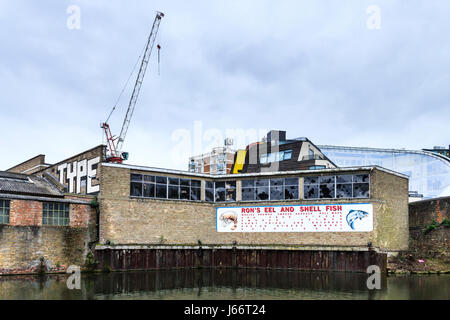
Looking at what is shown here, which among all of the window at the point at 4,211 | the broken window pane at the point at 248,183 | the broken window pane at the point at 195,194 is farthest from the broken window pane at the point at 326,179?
the window at the point at 4,211

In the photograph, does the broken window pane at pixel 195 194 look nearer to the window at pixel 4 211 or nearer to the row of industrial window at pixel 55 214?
the row of industrial window at pixel 55 214

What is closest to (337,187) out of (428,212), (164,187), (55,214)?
(428,212)

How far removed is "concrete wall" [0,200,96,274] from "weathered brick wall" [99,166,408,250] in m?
1.68

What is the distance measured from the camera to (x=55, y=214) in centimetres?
3669

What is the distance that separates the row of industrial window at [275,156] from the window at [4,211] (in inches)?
1490

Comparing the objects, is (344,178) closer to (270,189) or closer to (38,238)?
(270,189)

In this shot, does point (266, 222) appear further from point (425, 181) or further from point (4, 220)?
point (425, 181)

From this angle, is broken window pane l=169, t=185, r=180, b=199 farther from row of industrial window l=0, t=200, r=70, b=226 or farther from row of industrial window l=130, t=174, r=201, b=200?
row of industrial window l=0, t=200, r=70, b=226

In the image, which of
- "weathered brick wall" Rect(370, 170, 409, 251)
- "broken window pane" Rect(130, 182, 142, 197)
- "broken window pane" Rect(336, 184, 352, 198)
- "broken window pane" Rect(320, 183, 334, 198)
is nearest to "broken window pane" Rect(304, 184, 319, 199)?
"broken window pane" Rect(320, 183, 334, 198)

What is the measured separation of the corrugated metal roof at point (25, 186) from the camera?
42.0m

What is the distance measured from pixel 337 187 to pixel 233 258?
444 inches

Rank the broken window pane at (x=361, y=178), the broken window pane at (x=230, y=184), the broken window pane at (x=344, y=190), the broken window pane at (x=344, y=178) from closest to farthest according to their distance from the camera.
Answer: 1. the broken window pane at (x=361, y=178)
2. the broken window pane at (x=344, y=190)
3. the broken window pane at (x=344, y=178)
4. the broken window pane at (x=230, y=184)

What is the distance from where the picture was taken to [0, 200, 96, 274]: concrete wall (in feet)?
111
